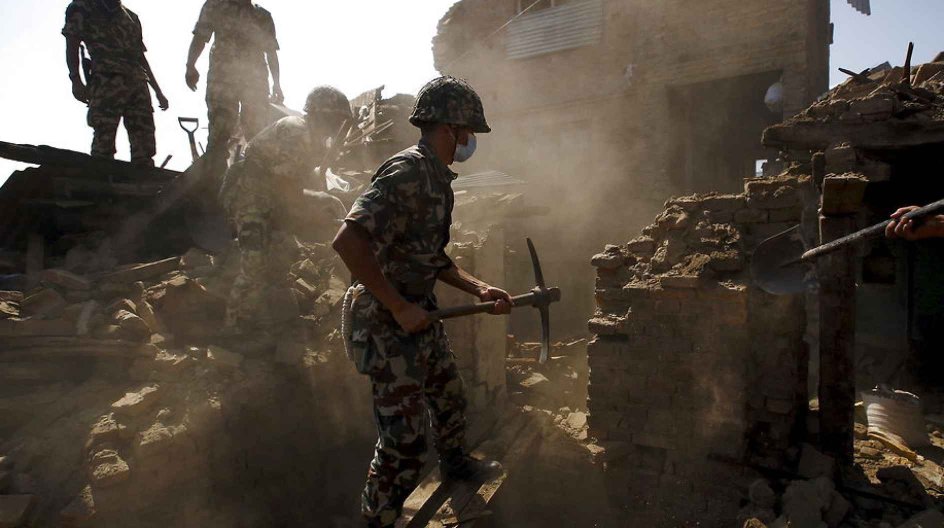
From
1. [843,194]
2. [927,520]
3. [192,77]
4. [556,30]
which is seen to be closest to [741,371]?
[927,520]

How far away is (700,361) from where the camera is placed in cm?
359

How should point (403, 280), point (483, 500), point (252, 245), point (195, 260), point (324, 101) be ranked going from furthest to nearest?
1. point (195, 260)
2. point (252, 245)
3. point (324, 101)
4. point (483, 500)
5. point (403, 280)

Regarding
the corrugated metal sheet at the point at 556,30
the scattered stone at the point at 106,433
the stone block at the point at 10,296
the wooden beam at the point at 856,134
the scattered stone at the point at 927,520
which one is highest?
the corrugated metal sheet at the point at 556,30

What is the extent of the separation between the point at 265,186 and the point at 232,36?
3253mm

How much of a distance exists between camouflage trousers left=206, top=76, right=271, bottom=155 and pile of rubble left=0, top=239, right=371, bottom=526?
213 cm

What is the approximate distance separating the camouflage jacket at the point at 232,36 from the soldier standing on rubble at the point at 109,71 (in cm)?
82

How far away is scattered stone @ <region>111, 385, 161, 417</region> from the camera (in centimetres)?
367

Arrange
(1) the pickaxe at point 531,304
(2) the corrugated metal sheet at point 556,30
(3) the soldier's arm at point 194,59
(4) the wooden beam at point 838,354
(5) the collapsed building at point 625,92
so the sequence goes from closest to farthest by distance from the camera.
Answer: (1) the pickaxe at point 531,304 < (4) the wooden beam at point 838,354 < (3) the soldier's arm at point 194,59 < (5) the collapsed building at point 625,92 < (2) the corrugated metal sheet at point 556,30

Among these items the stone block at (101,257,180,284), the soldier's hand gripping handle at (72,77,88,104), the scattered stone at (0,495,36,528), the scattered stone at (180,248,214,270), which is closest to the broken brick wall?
the scattered stone at (0,495,36,528)

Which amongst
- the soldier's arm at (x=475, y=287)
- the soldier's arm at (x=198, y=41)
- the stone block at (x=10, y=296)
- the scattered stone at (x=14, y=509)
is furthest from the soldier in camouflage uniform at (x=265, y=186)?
the soldier's arm at (x=198, y=41)

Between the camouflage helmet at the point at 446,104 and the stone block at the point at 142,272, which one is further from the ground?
the camouflage helmet at the point at 446,104

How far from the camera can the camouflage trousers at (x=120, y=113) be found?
240 inches

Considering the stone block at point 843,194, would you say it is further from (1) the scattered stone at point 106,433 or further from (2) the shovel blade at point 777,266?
(1) the scattered stone at point 106,433

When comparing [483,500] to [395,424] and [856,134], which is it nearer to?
[395,424]
